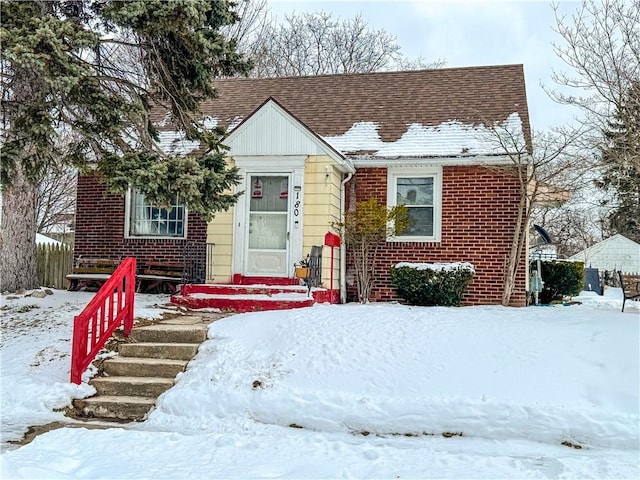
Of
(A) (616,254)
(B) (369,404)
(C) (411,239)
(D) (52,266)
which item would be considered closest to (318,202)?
(C) (411,239)

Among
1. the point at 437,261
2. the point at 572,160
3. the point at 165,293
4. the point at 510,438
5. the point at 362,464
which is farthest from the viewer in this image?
the point at 165,293

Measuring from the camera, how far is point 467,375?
585 cm

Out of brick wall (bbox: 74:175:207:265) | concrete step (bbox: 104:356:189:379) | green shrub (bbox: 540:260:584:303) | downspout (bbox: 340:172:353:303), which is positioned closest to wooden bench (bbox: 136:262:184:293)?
brick wall (bbox: 74:175:207:265)

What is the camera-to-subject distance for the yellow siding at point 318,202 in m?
10.8

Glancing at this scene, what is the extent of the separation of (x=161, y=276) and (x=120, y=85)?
176 inches

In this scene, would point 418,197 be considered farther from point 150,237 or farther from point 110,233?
point 110,233

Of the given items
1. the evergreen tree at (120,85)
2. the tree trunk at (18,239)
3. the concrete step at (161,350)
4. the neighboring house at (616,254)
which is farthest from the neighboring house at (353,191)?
the neighboring house at (616,254)

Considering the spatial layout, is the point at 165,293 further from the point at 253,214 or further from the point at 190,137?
the point at 190,137

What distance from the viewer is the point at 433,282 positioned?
10406 mm

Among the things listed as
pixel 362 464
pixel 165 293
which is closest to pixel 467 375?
pixel 362 464

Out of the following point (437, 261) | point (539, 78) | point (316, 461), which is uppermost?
point (539, 78)

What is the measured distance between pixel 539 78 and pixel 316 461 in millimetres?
9954

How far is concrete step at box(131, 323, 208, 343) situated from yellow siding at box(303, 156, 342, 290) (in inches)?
149

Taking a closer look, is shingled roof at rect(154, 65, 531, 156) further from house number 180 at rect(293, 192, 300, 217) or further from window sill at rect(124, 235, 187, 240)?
window sill at rect(124, 235, 187, 240)
